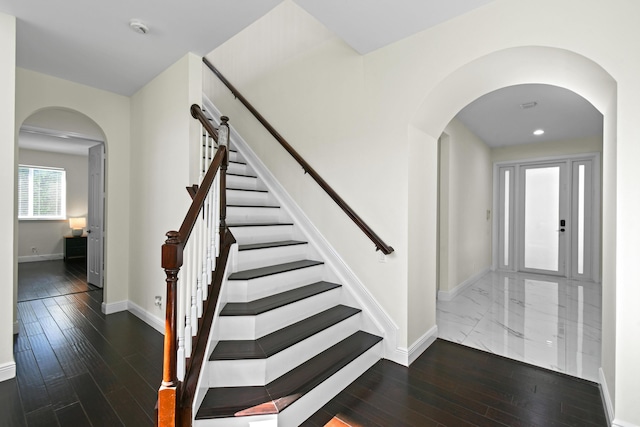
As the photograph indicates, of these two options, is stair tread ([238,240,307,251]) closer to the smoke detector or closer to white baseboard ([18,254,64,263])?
the smoke detector

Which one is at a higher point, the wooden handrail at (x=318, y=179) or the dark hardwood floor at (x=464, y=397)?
the wooden handrail at (x=318, y=179)

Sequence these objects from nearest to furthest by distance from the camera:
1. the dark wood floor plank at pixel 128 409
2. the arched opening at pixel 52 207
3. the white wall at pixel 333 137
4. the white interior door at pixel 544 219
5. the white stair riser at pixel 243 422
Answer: the white stair riser at pixel 243 422, the dark wood floor plank at pixel 128 409, the white wall at pixel 333 137, the white interior door at pixel 544 219, the arched opening at pixel 52 207

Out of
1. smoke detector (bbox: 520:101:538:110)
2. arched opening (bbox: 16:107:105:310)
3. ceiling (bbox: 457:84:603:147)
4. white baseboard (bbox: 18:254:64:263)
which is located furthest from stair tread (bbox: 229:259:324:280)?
white baseboard (bbox: 18:254:64:263)

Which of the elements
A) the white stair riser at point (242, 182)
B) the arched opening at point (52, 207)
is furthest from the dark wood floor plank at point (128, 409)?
the arched opening at point (52, 207)

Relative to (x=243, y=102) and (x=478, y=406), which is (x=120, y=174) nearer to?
(x=243, y=102)

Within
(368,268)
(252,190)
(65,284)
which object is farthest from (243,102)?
(65,284)

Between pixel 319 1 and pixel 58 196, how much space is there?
8.72 metres

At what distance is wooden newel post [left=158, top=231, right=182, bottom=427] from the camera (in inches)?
59.1

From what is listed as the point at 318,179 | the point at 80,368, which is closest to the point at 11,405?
the point at 80,368

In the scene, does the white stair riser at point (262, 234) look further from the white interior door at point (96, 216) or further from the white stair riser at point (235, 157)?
the white interior door at point (96, 216)

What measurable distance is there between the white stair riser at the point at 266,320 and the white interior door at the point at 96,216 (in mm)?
3446

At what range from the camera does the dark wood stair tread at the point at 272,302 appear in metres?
2.26

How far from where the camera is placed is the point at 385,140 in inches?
107

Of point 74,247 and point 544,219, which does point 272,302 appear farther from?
point 74,247
